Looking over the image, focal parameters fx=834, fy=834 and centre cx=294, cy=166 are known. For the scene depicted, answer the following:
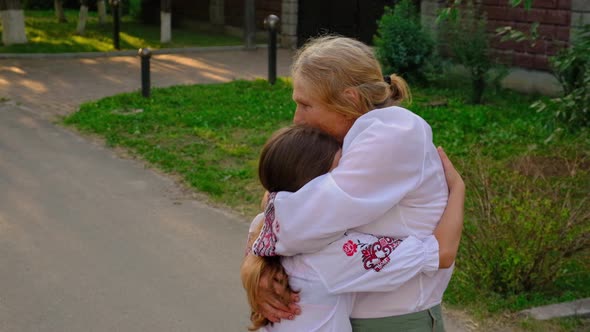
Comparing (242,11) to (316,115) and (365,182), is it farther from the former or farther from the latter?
(365,182)

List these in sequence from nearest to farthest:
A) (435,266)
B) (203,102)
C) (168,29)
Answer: (435,266)
(203,102)
(168,29)

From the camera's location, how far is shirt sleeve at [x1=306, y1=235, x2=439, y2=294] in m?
2.23

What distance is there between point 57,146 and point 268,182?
7075 millimetres

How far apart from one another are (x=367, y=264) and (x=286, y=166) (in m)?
0.35

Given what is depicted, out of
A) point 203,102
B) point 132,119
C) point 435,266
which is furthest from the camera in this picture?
point 203,102

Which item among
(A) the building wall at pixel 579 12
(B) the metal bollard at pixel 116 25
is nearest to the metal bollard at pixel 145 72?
(B) the metal bollard at pixel 116 25

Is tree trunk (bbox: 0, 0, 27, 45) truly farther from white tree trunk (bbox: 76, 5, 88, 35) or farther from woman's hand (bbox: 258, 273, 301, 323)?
woman's hand (bbox: 258, 273, 301, 323)

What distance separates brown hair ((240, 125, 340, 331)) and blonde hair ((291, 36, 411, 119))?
108mm

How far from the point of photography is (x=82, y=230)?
20.5ft

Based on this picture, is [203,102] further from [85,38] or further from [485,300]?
[85,38]

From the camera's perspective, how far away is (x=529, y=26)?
42.7 ft

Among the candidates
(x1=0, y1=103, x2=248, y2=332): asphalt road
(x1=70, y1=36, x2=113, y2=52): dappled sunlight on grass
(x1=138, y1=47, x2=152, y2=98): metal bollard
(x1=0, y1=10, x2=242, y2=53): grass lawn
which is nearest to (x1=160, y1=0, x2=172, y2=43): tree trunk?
(x1=0, y1=10, x2=242, y2=53): grass lawn

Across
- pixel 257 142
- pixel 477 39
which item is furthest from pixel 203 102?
pixel 477 39

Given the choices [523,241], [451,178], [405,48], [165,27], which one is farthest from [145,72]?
[451,178]
